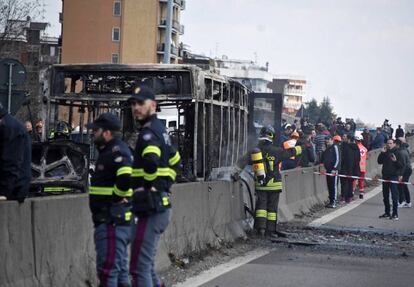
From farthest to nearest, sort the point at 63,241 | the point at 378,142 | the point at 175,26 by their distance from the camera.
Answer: the point at 175,26
the point at 378,142
the point at 63,241

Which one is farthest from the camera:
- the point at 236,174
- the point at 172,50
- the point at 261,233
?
the point at 172,50

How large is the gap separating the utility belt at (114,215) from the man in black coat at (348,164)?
66.2 ft

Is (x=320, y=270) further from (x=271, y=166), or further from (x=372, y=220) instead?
(x=372, y=220)

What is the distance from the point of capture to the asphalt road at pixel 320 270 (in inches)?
468

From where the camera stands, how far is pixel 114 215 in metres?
8.41

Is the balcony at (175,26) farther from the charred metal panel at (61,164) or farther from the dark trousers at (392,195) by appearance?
the charred metal panel at (61,164)

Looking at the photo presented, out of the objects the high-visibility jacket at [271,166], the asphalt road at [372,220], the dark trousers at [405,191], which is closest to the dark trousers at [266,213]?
the high-visibility jacket at [271,166]

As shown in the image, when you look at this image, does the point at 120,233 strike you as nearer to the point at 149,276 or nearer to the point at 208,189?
the point at 149,276

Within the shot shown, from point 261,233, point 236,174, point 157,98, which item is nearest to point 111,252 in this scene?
point 236,174

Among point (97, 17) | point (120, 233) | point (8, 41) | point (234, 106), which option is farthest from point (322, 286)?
point (97, 17)

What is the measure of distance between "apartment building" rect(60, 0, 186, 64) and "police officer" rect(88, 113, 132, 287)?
9385 centimetres

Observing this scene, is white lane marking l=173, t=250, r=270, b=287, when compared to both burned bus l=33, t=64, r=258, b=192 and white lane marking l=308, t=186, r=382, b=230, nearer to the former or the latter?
burned bus l=33, t=64, r=258, b=192

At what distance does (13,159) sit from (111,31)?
96.4 metres

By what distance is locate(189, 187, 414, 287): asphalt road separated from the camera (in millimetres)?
11891
